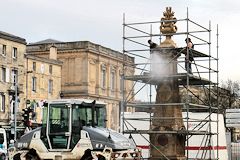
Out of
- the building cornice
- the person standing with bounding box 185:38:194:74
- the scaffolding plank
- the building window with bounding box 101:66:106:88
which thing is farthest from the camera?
the building window with bounding box 101:66:106:88

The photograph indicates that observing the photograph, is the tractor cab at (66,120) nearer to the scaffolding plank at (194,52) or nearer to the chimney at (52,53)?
the scaffolding plank at (194,52)

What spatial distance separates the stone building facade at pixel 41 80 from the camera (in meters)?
70.8

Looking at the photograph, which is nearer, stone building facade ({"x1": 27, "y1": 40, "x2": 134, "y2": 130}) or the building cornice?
the building cornice

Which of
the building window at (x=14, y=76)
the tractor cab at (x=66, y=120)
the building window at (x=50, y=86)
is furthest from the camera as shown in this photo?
the building window at (x=50, y=86)

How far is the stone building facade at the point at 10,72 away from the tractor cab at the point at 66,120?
41574mm

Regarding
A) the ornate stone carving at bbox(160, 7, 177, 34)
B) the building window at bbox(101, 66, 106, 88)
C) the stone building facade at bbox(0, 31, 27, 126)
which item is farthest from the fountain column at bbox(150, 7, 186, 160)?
the building window at bbox(101, 66, 106, 88)

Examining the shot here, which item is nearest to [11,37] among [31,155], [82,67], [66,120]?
[82,67]

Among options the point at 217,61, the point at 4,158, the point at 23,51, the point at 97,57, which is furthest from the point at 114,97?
the point at 217,61

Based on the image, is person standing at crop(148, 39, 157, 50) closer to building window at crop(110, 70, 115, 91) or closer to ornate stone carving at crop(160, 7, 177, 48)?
ornate stone carving at crop(160, 7, 177, 48)

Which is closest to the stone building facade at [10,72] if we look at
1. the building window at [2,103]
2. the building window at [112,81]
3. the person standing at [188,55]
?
the building window at [2,103]

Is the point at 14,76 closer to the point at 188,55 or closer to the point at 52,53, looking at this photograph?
the point at 52,53

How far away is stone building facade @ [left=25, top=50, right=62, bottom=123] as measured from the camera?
232 ft

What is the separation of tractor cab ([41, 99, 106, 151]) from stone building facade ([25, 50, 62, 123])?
44.4m

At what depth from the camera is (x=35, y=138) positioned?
24.2 metres
